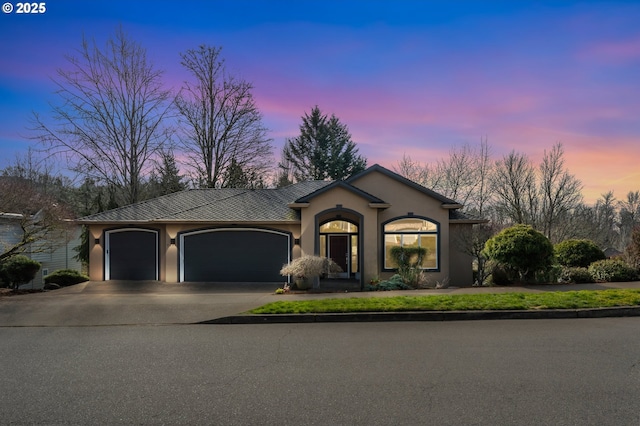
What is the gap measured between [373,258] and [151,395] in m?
14.1

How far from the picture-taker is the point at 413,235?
19453mm

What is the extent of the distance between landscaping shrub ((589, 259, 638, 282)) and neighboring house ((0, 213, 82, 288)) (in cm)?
2071

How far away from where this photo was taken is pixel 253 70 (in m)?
36.8

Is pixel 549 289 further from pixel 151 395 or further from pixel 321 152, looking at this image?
pixel 321 152

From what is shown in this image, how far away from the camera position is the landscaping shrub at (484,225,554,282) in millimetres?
15562

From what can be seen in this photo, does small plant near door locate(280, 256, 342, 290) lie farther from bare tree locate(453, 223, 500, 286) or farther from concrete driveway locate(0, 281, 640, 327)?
bare tree locate(453, 223, 500, 286)

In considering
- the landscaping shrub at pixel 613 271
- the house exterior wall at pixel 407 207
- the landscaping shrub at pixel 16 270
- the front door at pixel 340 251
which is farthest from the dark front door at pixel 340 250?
the landscaping shrub at pixel 16 270

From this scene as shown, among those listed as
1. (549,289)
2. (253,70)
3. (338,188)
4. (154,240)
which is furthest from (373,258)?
(253,70)

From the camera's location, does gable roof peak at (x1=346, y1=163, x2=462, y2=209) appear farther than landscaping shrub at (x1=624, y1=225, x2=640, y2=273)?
Yes

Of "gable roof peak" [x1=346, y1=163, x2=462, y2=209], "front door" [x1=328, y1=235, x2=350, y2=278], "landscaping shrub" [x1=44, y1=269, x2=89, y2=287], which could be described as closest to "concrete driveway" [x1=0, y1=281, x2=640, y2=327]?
"gable roof peak" [x1=346, y1=163, x2=462, y2=209]

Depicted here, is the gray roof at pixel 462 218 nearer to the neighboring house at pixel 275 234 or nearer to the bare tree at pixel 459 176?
the neighboring house at pixel 275 234

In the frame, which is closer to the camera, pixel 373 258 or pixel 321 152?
pixel 373 258

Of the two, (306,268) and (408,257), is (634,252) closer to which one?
(408,257)

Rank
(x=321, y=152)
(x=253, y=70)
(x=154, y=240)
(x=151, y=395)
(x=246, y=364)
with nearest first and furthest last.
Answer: (x=151, y=395), (x=246, y=364), (x=154, y=240), (x=253, y=70), (x=321, y=152)
